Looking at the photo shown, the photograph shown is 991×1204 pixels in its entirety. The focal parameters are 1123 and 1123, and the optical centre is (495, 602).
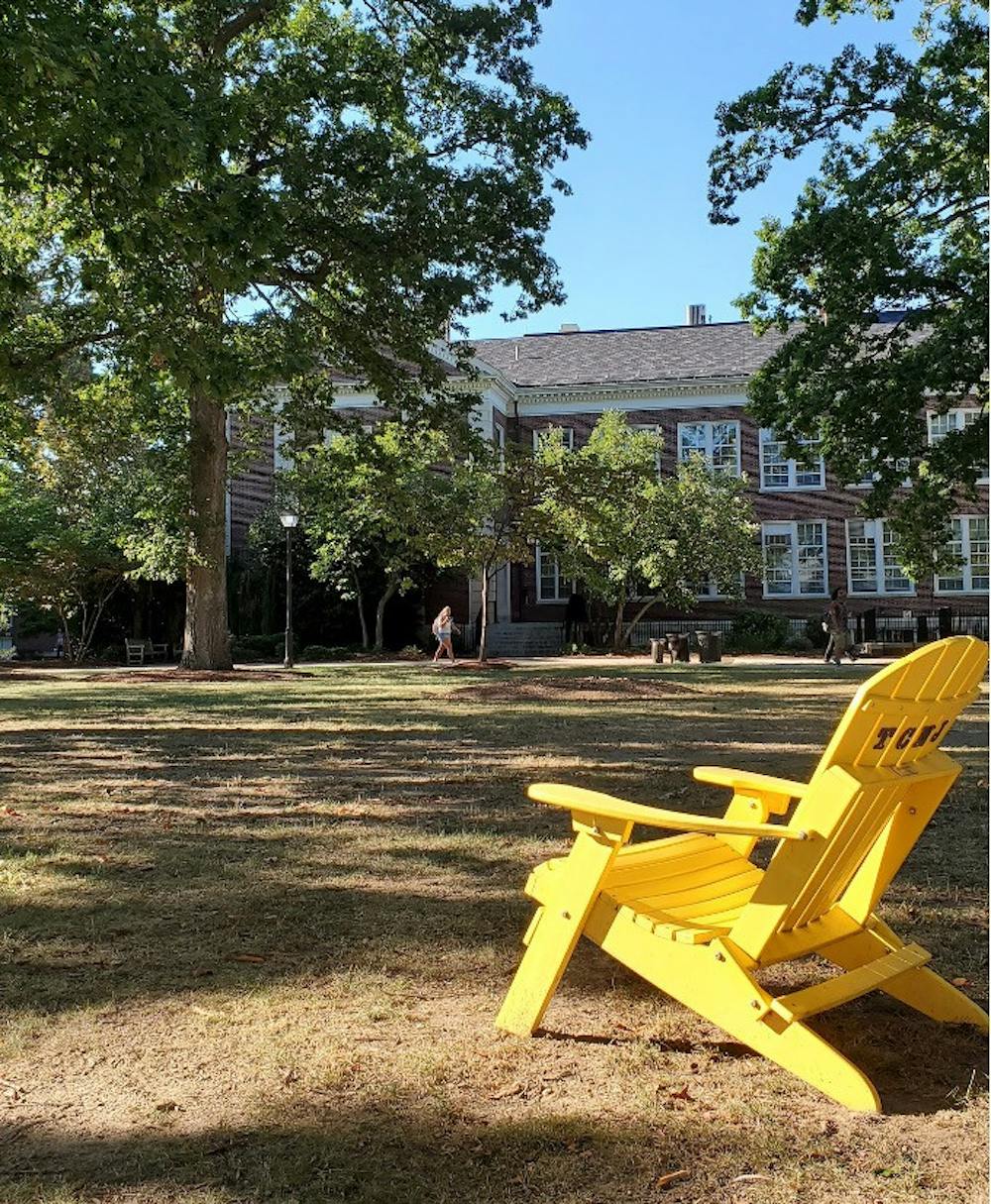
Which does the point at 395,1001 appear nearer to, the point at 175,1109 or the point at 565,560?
the point at 175,1109

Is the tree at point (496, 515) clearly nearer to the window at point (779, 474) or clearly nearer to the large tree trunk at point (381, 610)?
the large tree trunk at point (381, 610)

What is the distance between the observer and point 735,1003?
Result: 277 centimetres

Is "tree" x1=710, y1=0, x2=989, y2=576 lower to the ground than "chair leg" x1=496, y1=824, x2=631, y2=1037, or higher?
higher

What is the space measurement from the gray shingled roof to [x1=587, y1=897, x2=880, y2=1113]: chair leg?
3721cm

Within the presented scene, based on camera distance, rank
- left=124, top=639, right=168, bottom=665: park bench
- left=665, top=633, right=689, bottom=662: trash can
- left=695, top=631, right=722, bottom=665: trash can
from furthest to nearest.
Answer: left=124, top=639, right=168, bottom=665: park bench
left=665, top=633, right=689, bottom=662: trash can
left=695, top=631, right=722, bottom=665: trash can

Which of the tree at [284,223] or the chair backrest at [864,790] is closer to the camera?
the chair backrest at [864,790]

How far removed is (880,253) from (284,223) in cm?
919

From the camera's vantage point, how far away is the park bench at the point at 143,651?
100ft

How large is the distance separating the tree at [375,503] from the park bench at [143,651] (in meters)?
5.19

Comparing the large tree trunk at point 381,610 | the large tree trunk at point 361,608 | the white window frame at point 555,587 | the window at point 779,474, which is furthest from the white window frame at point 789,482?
the large tree trunk at point 361,608

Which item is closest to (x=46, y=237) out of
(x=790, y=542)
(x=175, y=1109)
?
(x=175, y=1109)

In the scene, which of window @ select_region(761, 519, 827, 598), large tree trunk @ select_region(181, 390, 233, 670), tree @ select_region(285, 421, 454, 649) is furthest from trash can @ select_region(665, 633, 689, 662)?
window @ select_region(761, 519, 827, 598)

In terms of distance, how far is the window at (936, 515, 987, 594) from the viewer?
38.1 m

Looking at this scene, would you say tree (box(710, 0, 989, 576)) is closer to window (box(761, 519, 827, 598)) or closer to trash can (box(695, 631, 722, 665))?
trash can (box(695, 631, 722, 665))
